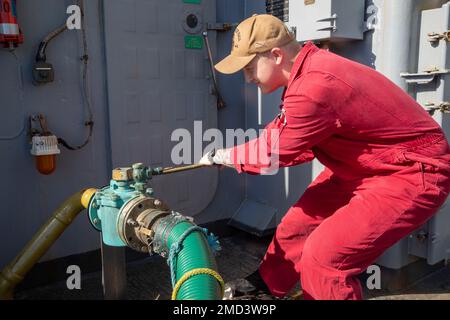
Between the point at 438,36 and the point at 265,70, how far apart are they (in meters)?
1.30

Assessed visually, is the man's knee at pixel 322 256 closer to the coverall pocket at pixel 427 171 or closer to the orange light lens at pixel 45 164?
the coverall pocket at pixel 427 171

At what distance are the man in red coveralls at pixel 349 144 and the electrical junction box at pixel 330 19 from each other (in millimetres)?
902

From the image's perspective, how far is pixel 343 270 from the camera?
2.09 meters

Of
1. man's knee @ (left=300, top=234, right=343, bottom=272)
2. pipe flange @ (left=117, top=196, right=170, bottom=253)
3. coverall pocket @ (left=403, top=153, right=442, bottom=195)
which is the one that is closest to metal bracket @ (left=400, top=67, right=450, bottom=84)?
coverall pocket @ (left=403, top=153, right=442, bottom=195)

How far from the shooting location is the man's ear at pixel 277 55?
2.19 metres

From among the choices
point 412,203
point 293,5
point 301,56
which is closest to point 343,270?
point 412,203

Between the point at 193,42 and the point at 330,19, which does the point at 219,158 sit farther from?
the point at 193,42

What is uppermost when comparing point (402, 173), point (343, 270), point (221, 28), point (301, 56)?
point (221, 28)

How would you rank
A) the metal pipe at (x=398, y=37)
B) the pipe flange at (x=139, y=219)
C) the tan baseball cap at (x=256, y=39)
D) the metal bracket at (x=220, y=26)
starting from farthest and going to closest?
the metal bracket at (x=220, y=26), the metal pipe at (x=398, y=37), the tan baseball cap at (x=256, y=39), the pipe flange at (x=139, y=219)

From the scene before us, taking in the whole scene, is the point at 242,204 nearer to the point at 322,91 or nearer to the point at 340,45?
the point at 340,45

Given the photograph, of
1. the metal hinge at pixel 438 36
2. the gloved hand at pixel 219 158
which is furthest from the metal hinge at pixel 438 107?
the gloved hand at pixel 219 158

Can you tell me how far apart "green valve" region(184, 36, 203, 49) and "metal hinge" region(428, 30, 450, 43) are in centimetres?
187

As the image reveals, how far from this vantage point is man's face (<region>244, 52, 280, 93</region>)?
2.22m

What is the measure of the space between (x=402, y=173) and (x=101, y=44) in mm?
2412
